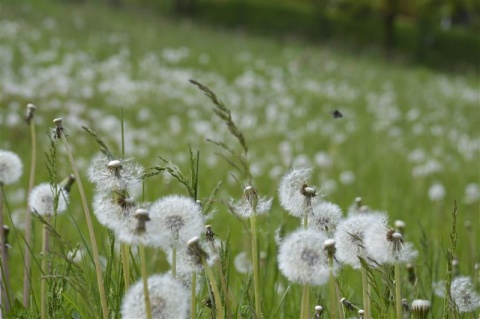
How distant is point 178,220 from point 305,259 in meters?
0.26

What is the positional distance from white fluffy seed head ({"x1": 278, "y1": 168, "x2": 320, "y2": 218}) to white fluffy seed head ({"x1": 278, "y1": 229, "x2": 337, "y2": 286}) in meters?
0.19

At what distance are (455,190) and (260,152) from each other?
229 cm

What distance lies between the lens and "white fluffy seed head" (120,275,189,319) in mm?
1180

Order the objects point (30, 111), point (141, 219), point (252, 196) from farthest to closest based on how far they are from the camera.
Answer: point (30, 111) < point (252, 196) < point (141, 219)

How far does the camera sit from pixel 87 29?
21.1 m

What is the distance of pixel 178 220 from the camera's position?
136cm

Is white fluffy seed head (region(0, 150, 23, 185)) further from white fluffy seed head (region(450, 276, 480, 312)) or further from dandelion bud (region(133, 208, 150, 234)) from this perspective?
white fluffy seed head (region(450, 276, 480, 312))

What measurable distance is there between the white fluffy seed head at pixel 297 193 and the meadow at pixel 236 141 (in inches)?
3.0

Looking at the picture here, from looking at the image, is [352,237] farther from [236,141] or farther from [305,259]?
[236,141]

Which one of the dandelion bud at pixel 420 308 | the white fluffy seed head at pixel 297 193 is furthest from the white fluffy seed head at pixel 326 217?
the dandelion bud at pixel 420 308

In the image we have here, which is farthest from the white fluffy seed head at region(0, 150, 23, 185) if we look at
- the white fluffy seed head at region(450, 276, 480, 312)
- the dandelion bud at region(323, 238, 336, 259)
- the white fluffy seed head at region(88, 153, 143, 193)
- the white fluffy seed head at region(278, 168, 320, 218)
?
the white fluffy seed head at region(450, 276, 480, 312)

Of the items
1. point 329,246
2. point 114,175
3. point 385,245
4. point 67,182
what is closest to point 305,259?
point 329,246

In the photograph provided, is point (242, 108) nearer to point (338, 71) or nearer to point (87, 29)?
point (338, 71)

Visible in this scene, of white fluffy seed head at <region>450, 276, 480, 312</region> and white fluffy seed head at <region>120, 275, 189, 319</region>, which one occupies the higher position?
white fluffy seed head at <region>450, 276, 480, 312</region>
